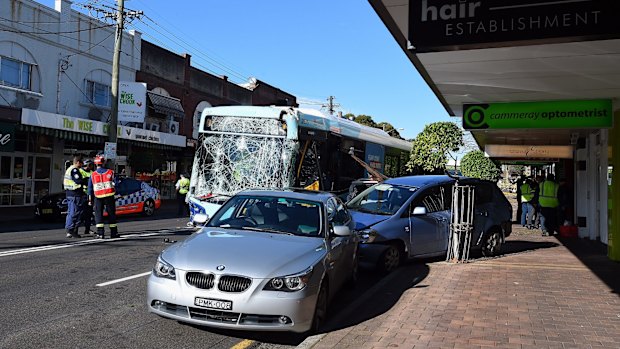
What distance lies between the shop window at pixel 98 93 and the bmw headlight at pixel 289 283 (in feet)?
72.5

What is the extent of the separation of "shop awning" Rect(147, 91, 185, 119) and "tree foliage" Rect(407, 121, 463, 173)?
1353 cm

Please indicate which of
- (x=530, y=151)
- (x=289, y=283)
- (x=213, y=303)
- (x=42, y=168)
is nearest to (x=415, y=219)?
(x=289, y=283)

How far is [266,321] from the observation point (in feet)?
16.1

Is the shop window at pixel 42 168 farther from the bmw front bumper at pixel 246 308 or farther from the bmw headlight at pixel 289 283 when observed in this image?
the bmw headlight at pixel 289 283

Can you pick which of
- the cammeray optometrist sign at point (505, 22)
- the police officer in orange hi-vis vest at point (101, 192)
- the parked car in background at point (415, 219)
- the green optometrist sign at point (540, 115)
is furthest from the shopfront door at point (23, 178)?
the cammeray optometrist sign at point (505, 22)

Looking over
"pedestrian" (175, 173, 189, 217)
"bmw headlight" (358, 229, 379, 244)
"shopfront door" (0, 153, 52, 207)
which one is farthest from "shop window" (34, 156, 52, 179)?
"bmw headlight" (358, 229, 379, 244)

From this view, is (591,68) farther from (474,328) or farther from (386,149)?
(386,149)

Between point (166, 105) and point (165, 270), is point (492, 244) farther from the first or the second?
point (166, 105)

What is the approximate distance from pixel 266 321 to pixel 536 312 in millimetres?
3410

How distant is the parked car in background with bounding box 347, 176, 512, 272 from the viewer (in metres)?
8.80

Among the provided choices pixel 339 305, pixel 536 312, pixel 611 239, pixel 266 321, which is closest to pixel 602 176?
pixel 611 239

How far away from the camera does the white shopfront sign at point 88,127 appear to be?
19.4 metres

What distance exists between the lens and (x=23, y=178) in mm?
21656

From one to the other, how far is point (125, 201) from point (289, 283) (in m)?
15.0
